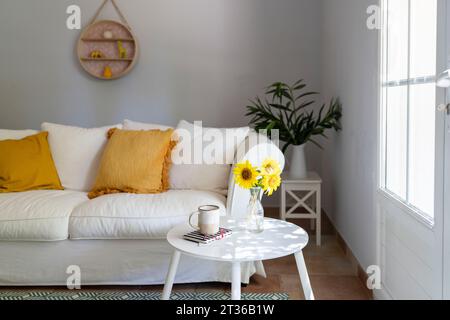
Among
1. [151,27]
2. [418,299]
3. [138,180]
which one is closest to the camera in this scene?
[418,299]

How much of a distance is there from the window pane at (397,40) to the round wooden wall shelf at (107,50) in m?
2.51

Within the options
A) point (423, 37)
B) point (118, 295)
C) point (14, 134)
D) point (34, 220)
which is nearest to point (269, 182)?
point (423, 37)

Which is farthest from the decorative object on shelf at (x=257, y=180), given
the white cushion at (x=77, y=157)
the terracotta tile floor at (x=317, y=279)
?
the white cushion at (x=77, y=157)

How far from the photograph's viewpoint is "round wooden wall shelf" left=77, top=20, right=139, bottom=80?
407 centimetres

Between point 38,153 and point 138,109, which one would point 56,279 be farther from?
point 138,109

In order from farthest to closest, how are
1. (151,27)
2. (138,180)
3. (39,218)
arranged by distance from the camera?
(151,27) → (138,180) → (39,218)

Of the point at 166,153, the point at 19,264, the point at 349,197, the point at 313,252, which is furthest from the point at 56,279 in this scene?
the point at 349,197

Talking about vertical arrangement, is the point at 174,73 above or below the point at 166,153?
above

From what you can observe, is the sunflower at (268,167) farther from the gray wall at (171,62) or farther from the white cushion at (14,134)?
the gray wall at (171,62)

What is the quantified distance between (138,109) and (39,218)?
1946 mm

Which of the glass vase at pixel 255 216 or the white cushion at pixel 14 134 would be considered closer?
the glass vase at pixel 255 216

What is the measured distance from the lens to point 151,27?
13.5 ft

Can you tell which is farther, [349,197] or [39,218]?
[349,197]

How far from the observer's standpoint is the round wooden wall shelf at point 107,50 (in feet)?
13.3
